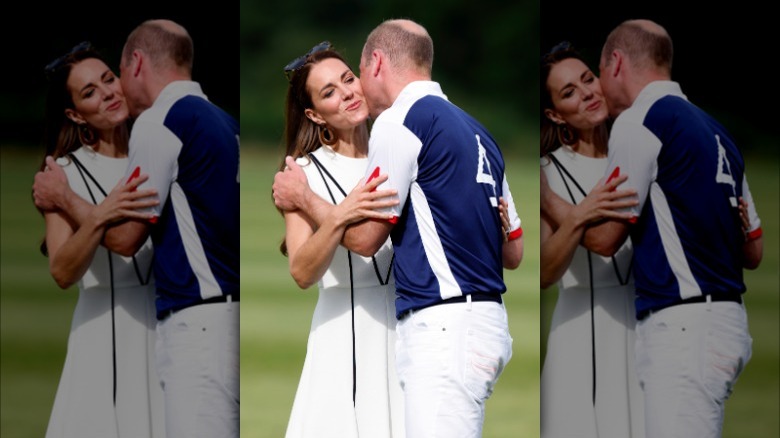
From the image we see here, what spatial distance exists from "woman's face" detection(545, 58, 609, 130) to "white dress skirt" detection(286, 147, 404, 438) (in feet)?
2.98

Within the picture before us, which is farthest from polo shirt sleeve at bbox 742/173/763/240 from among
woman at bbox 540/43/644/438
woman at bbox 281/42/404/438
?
woman at bbox 281/42/404/438

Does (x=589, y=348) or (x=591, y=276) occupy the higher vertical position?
(x=591, y=276)

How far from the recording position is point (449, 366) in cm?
427

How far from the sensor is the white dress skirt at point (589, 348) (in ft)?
15.7

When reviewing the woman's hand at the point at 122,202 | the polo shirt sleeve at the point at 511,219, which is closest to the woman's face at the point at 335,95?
the polo shirt sleeve at the point at 511,219

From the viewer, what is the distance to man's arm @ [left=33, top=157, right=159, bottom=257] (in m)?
4.68

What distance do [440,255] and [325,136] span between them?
805 millimetres

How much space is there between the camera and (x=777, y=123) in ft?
16.0

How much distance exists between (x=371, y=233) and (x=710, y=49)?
5.60 feet

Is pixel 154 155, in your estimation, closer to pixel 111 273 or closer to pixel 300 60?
pixel 111 273

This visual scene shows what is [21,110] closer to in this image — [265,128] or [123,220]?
[123,220]

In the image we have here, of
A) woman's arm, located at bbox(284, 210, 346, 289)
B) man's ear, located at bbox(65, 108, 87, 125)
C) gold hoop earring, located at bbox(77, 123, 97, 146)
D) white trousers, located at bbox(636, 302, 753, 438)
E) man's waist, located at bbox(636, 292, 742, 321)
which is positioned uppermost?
man's ear, located at bbox(65, 108, 87, 125)

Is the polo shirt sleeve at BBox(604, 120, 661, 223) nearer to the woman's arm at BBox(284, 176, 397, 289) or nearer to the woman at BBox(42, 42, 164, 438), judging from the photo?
the woman's arm at BBox(284, 176, 397, 289)

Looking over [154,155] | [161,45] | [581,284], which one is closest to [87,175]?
[154,155]
